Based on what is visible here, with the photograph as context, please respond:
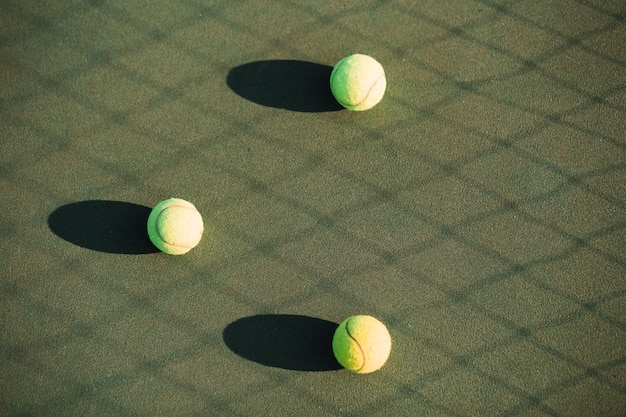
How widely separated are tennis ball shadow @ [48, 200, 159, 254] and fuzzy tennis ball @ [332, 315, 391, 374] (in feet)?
2.91

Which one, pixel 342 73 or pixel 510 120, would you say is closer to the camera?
pixel 342 73

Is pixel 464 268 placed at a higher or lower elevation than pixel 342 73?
lower

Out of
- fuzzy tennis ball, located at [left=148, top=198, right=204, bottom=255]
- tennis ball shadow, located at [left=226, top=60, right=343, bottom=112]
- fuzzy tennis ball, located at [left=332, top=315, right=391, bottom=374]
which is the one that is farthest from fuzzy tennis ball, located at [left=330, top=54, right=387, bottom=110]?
fuzzy tennis ball, located at [left=332, top=315, right=391, bottom=374]

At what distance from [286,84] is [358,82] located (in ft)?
1.23

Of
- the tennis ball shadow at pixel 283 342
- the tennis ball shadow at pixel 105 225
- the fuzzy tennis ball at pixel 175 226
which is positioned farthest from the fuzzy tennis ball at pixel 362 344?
the tennis ball shadow at pixel 105 225

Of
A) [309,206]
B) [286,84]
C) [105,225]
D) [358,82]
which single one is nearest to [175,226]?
[105,225]

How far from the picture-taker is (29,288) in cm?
239

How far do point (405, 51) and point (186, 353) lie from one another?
1.65 m

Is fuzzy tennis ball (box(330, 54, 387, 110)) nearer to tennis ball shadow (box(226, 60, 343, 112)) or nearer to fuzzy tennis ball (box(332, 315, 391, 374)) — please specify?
tennis ball shadow (box(226, 60, 343, 112))

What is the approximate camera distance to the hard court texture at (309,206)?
2.34m

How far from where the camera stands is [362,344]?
2.14 meters

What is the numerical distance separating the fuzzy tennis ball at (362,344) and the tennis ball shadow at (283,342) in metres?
0.12

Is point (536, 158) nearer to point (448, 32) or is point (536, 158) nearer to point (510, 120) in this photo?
point (510, 120)

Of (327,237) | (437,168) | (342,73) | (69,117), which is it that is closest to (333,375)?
(327,237)
